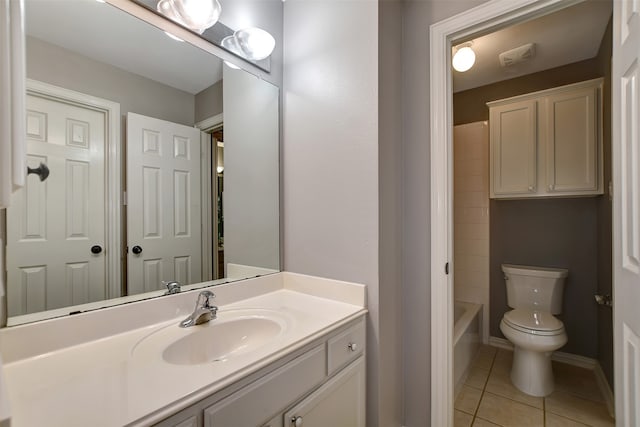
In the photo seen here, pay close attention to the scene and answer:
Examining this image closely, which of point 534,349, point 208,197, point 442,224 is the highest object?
point 208,197

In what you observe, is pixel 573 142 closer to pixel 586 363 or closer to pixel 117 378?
pixel 586 363

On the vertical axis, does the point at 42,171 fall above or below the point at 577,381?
above

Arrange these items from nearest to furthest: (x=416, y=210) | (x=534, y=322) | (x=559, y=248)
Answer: (x=416, y=210), (x=534, y=322), (x=559, y=248)

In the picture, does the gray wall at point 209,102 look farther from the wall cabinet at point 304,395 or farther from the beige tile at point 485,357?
the beige tile at point 485,357

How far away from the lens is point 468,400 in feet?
5.95

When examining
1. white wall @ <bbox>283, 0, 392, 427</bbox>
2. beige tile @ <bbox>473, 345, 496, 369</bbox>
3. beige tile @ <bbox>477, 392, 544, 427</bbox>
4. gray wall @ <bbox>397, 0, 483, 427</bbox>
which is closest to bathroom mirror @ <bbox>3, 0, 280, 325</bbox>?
white wall @ <bbox>283, 0, 392, 427</bbox>

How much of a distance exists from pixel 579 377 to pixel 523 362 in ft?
1.79

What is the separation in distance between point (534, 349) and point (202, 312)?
6.86 feet

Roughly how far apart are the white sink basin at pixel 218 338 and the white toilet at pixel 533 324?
1.77 m

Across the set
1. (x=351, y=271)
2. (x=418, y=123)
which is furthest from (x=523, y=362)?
(x=418, y=123)

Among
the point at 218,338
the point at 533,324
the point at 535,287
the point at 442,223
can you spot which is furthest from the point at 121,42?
the point at 535,287

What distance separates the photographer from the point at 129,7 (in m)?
1.04

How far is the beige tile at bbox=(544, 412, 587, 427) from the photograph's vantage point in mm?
1606

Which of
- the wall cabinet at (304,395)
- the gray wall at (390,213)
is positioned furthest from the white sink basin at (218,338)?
the gray wall at (390,213)
